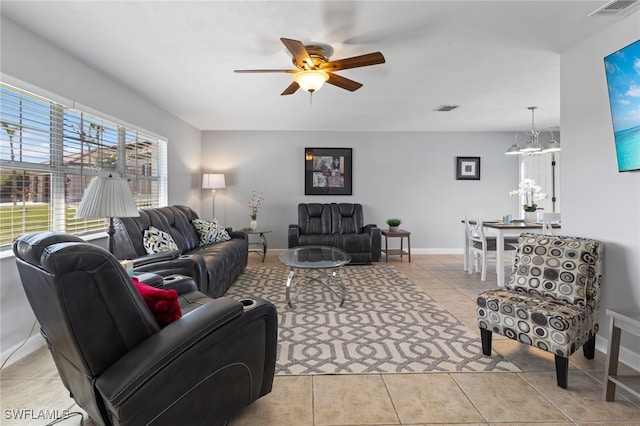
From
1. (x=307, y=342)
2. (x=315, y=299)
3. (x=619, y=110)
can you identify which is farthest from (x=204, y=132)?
(x=619, y=110)

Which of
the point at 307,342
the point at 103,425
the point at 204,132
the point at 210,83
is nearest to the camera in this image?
the point at 103,425

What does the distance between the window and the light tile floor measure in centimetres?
109

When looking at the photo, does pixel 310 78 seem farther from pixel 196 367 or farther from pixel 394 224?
pixel 394 224

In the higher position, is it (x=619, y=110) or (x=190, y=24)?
(x=190, y=24)

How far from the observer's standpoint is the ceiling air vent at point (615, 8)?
6.67 ft

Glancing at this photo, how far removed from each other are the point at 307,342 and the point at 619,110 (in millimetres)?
2815

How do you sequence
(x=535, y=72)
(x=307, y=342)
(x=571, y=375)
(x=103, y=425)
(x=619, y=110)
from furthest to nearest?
1. (x=535, y=72)
2. (x=307, y=342)
3. (x=619, y=110)
4. (x=571, y=375)
5. (x=103, y=425)

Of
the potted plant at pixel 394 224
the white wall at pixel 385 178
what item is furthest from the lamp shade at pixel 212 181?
the potted plant at pixel 394 224

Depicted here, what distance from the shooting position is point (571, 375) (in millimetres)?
2045

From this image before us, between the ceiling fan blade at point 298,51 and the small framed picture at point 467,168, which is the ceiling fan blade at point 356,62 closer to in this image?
the ceiling fan blade at point 298,51

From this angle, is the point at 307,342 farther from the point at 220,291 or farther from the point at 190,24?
the point at 190,24

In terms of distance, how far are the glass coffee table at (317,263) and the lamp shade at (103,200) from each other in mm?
1612

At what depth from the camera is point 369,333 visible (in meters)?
2.66

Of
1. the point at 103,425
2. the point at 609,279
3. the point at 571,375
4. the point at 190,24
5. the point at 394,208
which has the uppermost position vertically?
the point at 190,24
